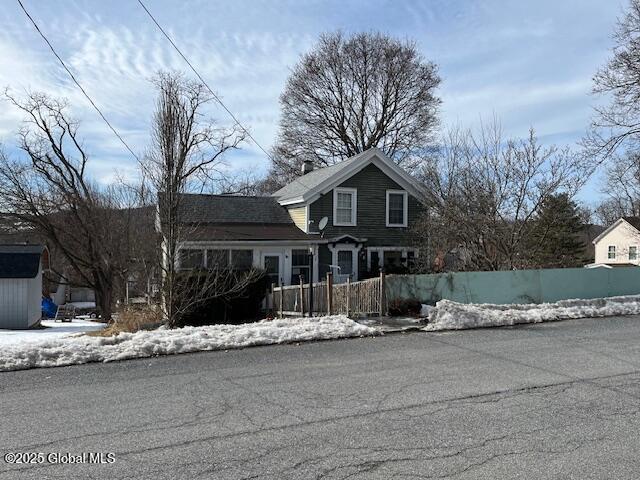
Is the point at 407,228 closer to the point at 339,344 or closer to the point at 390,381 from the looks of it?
the point at 339,344

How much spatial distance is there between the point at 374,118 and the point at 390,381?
4039cm

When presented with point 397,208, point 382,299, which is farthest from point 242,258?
point 382,299

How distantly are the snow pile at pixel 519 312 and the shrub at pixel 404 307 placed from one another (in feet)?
4.61

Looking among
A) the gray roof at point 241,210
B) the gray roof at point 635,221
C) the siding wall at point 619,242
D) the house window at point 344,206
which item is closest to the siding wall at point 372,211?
the house window at point 344,206

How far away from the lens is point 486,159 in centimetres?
1816

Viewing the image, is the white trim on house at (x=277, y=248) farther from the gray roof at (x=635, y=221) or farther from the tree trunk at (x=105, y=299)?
the gray roof at (x=635, y=221)

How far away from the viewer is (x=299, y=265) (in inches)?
899

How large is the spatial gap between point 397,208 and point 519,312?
40.9 feet

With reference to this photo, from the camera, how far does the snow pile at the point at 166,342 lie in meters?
7.84

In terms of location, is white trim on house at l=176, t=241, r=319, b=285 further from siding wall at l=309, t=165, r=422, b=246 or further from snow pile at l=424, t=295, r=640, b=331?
snow pile at l=424, t=295, r=640, b=331

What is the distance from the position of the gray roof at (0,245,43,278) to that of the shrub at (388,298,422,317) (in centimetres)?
1692

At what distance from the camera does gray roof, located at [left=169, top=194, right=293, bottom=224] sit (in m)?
23.0

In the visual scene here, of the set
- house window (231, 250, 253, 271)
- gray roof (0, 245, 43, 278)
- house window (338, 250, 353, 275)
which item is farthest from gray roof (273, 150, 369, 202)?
gray roof (0, 245, 43, 278)

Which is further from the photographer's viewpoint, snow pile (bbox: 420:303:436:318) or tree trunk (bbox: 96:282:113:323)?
tree trunk (bbox: 96:282:113:323)
